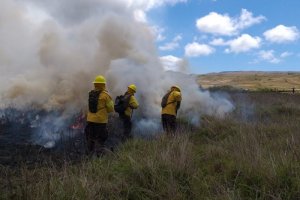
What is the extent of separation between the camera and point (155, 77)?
59.4ft

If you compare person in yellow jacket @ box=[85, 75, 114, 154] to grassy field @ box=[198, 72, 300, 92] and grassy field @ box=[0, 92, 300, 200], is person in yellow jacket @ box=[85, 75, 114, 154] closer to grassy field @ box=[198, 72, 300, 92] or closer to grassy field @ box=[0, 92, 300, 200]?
grassy field @ box=[0, 92, 300, 200]

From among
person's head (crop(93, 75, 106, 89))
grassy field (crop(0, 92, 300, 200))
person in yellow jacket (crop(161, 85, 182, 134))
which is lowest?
grassy field (crop(0, 92, 300, 200))

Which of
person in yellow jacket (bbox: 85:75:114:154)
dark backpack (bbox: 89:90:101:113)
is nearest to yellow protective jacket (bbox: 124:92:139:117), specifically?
person in yellow jacket (bbox: 85:75:114:154)

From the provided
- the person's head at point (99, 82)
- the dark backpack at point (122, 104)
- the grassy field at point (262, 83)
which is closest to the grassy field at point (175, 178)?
the person's head at point (99, 82)

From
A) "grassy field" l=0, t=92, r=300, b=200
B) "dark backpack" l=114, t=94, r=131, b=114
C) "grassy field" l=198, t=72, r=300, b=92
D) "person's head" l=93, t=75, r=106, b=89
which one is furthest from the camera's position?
"grassy field" l=198, t=72, r=300, b=92

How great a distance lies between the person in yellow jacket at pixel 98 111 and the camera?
966 centimetres

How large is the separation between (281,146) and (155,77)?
10652mm

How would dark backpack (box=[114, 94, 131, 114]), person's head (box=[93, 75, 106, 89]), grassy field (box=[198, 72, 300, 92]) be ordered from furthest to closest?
grassy field (box=[198, 72, 300, 92]) < dark backpack (box=[114, 94, 131, 114]) < person's head (box=[93, 75, 106, 89])

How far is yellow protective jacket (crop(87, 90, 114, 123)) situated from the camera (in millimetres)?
9664

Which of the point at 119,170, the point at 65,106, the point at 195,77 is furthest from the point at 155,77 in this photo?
the point at 119,170

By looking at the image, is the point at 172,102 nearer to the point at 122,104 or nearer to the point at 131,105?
the point at 131,105

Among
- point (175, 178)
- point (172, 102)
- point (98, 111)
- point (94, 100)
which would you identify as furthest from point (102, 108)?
point (175, 178)

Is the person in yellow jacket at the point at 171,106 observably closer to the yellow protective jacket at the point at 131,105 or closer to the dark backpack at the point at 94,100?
the yellow protective jacket at the point at 131,105

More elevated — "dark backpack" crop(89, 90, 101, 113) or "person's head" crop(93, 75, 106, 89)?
"person's head" crop(93, 75, 106, 89)
